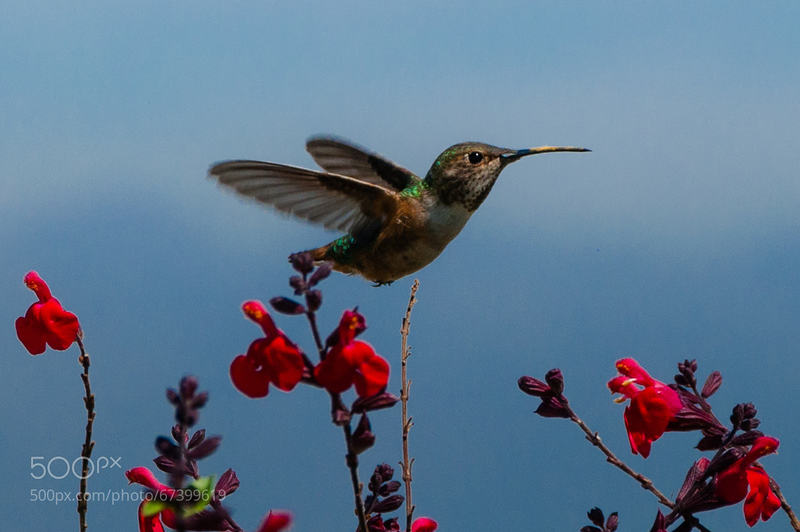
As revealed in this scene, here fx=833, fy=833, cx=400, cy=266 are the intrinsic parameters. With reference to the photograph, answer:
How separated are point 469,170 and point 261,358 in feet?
8.47

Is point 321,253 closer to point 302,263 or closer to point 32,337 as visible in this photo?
point 32,337

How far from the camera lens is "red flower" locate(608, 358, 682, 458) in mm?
3002

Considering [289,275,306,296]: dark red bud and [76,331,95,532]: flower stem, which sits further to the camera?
[76,331,95,532]: flower stem

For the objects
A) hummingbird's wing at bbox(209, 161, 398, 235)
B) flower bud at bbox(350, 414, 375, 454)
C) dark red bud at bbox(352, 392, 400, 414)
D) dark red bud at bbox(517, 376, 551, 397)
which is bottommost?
flower bud at bbox(350, 414, 375, 454)

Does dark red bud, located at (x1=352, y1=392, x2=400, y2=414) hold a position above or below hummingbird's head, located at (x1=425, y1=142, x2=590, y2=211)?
below

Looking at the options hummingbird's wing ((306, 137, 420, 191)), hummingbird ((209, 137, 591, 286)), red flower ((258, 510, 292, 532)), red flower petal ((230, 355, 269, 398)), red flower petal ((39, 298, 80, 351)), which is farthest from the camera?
hummingbird's wing ((306, 137, 420, 191))

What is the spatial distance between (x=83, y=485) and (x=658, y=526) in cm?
201

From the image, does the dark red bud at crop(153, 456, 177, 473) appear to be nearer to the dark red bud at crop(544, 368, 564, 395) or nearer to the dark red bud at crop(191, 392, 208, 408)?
the dark red bud at crop(191, 392, 208, 408)

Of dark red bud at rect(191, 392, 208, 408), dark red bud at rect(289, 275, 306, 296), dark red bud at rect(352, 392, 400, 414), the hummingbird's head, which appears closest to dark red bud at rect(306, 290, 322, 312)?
dark red bud at rect(289, 275, 306, 296)

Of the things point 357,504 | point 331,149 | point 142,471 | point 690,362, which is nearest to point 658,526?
point 690,362

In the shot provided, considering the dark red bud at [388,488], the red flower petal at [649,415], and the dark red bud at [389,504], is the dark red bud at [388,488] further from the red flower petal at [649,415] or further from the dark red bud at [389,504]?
the red flower petal at [649,415]

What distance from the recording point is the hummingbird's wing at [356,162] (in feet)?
17.0

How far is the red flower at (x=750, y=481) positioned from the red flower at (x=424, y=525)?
1.03m

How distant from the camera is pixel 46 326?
364 centimetres
